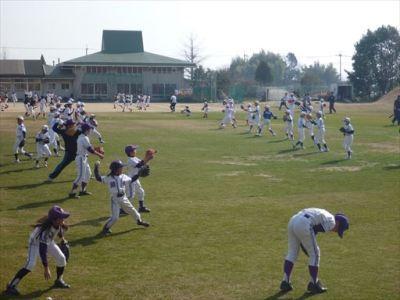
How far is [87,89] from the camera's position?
8175 cm

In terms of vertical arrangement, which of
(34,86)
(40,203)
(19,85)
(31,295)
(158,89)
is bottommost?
(31,295)

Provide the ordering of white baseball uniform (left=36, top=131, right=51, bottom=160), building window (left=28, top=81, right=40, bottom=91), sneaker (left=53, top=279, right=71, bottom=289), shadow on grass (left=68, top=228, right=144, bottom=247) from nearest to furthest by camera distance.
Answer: sneaker (left=53, top=279, right=71, bottom=289) < shadow on grass (left=68, top=228, right=144, bottom=247) < white baseball uniform (left=36, top=131, right=51, bottom=160) < building window (left=28, top=81, right=40, bottom=91)

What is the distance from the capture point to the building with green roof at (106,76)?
8125 cm

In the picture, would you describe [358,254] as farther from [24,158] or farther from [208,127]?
[208,127]

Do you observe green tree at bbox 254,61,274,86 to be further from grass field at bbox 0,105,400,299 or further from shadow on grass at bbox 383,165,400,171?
shadow on grass at bbox 383,165,400,171

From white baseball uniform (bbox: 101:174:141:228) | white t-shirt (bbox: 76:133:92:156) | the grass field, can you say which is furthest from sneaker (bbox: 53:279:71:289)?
white t-shirt (bbox: 76:133:92:156)

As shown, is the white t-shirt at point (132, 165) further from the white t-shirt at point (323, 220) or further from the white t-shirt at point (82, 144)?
the white t-shirt at point (323, 220)

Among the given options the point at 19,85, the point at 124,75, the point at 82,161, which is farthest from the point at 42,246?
the point at 19,85

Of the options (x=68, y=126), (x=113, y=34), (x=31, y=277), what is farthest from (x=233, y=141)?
(x=113, y=34)

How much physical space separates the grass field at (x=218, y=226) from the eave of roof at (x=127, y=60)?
54306mm

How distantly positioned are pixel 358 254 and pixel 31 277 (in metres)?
6.87

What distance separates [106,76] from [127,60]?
459 cm

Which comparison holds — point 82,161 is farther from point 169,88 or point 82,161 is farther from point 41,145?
point 169,88

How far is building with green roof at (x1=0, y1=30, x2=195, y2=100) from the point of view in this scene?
81.2 metres
